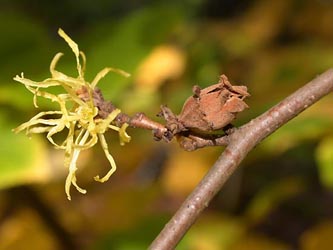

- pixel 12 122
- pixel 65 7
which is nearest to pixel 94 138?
pixel 12 122

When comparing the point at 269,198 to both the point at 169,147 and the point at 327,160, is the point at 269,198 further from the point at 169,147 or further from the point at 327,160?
the point at 169,147

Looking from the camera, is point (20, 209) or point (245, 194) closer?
point (20, 209)

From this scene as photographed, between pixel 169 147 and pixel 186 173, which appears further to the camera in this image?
pixel 169 147

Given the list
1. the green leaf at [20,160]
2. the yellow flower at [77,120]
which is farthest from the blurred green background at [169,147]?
the yellow flower at [77,120]

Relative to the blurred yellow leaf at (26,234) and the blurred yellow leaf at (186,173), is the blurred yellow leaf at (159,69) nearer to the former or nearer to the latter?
the blurred yellow leaf at (186,173)

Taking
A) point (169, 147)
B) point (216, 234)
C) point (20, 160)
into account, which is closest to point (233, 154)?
point (20, 160)

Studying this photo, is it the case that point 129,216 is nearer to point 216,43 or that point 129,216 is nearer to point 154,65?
point 154,65
